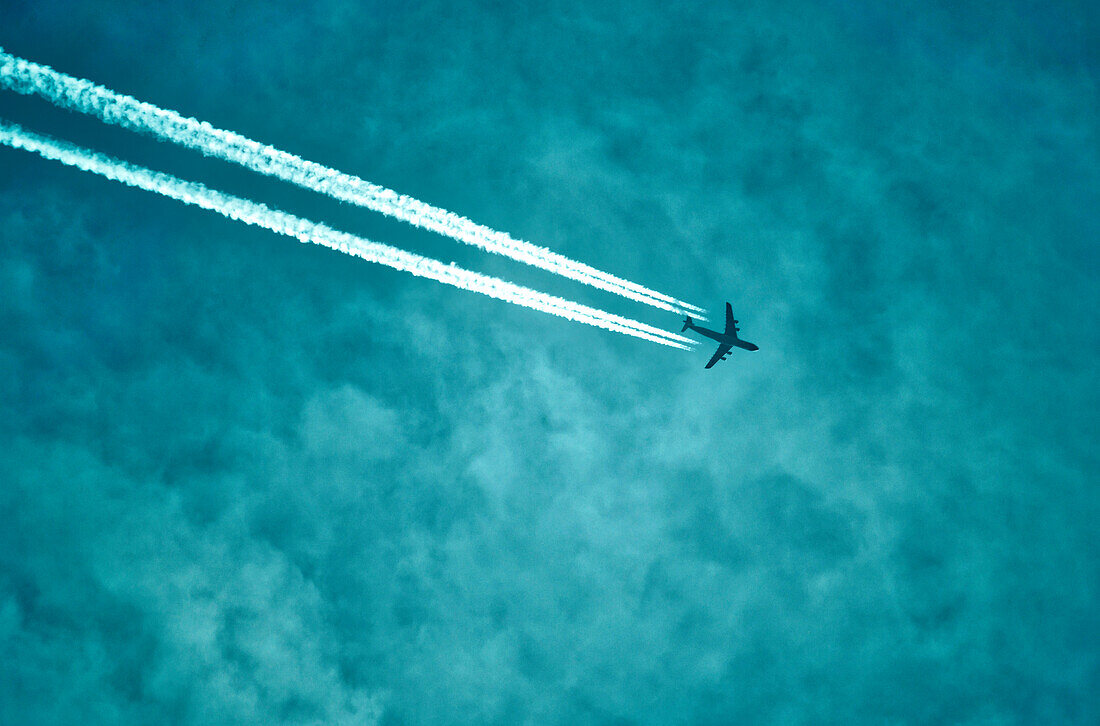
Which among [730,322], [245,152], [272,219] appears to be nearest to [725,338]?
[730,322]

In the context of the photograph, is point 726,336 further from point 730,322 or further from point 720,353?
point 720,353

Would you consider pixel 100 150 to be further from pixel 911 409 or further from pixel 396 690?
pixel 911 409

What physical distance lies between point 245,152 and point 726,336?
36371 millimetres

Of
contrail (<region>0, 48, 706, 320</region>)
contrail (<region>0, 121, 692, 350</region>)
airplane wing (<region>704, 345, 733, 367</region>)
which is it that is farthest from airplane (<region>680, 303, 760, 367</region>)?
contrail (<region>0, 48, 706, 320</region>)

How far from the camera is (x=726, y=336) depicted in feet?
170

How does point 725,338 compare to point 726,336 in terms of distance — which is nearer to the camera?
point 725,338

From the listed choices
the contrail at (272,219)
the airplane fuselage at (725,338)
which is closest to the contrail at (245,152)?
the contrail at (272,219)

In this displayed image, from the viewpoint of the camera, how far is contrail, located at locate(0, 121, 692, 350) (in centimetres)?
3194

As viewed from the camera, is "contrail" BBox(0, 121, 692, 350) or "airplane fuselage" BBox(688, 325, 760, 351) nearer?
"contrail" BBox(0, 121, 692, 350)

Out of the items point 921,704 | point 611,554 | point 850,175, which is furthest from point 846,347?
point 921,704

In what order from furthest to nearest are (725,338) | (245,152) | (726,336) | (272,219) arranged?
(726,336) < (725,338) < (272,219) < (245,152)

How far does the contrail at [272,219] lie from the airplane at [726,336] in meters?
11.9

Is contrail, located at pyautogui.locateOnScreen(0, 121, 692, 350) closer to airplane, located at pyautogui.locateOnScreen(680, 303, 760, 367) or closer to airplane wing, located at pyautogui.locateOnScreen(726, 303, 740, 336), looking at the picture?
airplane, located at pyautogui.locateOnScreen(680, 303, 760, 367)

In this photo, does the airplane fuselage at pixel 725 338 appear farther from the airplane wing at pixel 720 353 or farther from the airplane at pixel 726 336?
the airplane wing at pixel 720 353
